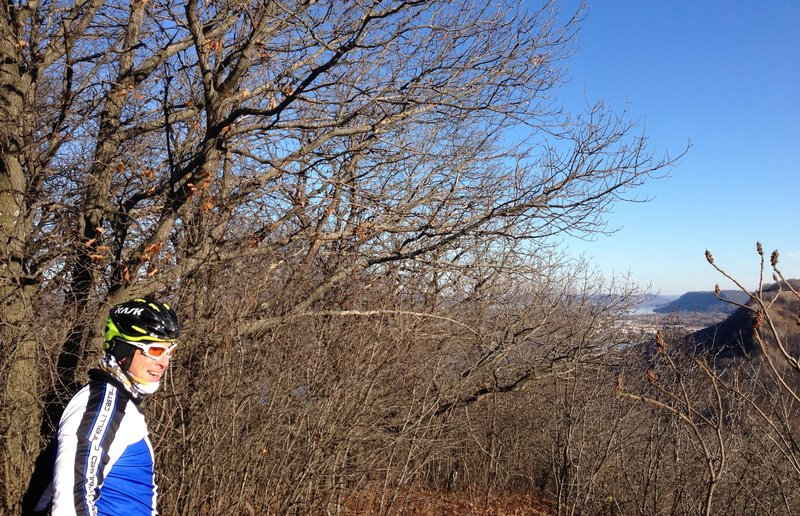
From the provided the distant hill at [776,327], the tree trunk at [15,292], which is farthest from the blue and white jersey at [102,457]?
the tree trunk at [15,292]

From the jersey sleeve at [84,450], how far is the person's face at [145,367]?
0.56 feet

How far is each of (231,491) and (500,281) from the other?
6.51 metres

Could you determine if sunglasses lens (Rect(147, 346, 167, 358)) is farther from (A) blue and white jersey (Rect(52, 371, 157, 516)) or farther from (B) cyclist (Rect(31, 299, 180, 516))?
(A) blue and white jersey (Rect(52, 371, 157, 516))

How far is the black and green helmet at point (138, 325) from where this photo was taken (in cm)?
221

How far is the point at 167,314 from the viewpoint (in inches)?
92.7

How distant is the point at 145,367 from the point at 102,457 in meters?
0.37

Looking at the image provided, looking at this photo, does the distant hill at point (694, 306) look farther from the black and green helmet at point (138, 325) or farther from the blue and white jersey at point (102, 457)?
the blue and white jersey at point (102, 457)

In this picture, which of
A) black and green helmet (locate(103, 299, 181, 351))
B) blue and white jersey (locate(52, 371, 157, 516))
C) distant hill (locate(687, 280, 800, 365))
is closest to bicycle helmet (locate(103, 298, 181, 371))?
black and green helmet (locate(103, 299, 181, 351))

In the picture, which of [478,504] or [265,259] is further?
[478,504]

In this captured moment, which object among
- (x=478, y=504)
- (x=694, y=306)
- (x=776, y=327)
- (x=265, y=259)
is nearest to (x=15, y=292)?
(x=265, y=259)

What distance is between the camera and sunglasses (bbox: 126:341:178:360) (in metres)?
2.20

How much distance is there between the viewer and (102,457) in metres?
1.90

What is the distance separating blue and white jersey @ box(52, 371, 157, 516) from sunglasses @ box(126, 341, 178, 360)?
0.18 metres

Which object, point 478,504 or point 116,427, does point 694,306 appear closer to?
point 478,504
